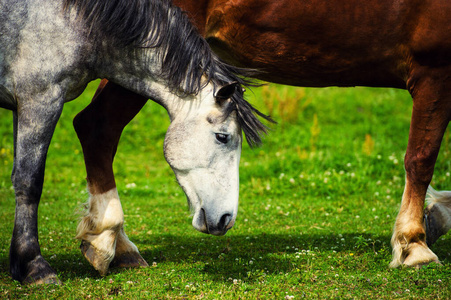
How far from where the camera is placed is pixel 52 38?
3.63 m

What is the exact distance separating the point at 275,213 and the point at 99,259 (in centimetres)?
288

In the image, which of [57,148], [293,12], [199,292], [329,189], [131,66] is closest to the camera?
[199,292]

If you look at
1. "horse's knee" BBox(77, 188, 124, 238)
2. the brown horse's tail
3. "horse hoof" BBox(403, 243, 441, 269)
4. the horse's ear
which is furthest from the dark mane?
the brown horse's tail

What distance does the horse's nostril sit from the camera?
3.61 metres

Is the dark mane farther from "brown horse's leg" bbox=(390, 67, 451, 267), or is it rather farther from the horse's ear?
"brown horse's leg" bbox=(390, 67, 451, 267)

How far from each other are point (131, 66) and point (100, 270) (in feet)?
5.16

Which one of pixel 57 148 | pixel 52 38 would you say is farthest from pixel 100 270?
pixel 57 148

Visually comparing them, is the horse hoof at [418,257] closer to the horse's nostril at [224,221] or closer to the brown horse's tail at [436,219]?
the brown horse's tail at [436,219]

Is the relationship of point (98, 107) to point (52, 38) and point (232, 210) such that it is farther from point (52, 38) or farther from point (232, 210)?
point (232, 210)

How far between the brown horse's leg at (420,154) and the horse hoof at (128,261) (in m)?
2.06

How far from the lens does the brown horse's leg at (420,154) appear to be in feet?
13.5

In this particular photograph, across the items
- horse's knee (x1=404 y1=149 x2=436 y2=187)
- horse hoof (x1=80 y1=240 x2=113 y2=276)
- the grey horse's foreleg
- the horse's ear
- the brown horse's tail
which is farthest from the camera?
the brown horse's tail

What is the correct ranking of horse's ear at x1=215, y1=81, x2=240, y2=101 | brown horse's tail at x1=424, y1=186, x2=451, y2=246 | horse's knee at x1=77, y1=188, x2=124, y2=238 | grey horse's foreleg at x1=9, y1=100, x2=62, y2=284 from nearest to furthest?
horse's ear at x1=215, y1=81, x2=240, y2=101, grey horse's foreleg at x1=9, y1=100, x2=62, y2=284, horse's knee at x1=77, y1=188, x2=124, y2=238, brown horse's tail at x1=424, y1=186, x2=451, y2=246

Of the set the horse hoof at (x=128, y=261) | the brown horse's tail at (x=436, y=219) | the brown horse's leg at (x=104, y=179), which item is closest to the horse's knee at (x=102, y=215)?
the brown horse's leg at (x=104, y=179)
